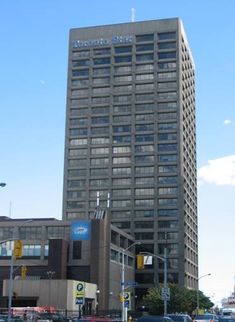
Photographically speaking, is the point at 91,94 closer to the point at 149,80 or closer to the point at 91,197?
the point at 149,80

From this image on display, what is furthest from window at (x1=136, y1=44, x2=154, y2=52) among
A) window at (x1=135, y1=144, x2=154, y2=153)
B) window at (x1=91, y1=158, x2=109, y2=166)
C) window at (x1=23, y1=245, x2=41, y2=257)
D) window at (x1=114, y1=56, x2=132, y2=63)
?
window at (x1=23, y1=245, x2=41, y2=257)

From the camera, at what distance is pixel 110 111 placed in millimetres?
174625

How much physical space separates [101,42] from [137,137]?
3466cm

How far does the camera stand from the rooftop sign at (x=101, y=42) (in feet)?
587

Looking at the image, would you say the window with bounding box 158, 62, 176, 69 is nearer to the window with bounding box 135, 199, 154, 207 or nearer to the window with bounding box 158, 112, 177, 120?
the window with bounding box 158, 112, 177, 120

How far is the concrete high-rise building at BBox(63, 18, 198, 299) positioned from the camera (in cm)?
16175

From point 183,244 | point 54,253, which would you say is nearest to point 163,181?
point 183,244

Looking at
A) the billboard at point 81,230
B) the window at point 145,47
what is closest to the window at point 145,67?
the window at point 145,47

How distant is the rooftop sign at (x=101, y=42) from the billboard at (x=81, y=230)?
78805 mm

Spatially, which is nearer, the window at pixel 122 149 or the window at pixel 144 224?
the window at pixel 144 224

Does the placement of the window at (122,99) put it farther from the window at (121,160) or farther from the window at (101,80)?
the window at (121,160)

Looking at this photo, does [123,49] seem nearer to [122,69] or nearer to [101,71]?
[122,69]

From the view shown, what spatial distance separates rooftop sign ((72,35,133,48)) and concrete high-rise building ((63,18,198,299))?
12.6 inches

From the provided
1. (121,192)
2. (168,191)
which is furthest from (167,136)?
(121,192)
